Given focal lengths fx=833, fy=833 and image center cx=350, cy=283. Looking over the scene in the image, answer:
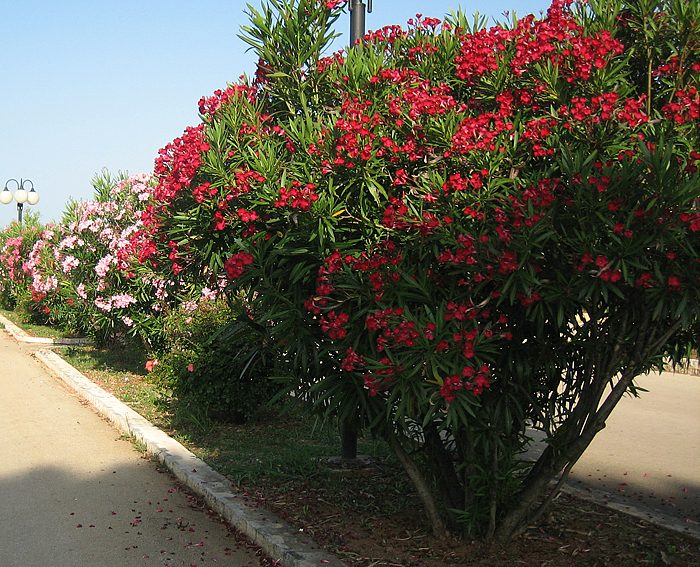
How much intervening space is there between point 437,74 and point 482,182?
1.15m

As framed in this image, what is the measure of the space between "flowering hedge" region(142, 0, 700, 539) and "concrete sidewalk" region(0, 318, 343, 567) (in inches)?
51.6

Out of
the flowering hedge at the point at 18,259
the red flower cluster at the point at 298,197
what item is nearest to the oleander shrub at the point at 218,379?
the red flower cluster at the point at 298,197

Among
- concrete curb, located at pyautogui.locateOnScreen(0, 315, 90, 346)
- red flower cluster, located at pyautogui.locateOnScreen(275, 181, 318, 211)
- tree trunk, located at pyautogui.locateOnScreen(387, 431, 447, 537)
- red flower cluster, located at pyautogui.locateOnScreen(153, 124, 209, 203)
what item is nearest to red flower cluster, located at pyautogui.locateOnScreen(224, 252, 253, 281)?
red flower cluster, located at pyautogui.locateOnScreen(275, 181, 318, 211)

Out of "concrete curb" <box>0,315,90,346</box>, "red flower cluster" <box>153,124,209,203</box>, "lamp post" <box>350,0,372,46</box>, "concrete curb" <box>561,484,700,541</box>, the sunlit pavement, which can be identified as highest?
"lamp post" <box>350,0,372,46</box>

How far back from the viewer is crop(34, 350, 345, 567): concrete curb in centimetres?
510

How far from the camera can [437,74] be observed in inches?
203

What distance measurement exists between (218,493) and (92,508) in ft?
3.10

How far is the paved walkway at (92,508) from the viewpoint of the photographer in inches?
208

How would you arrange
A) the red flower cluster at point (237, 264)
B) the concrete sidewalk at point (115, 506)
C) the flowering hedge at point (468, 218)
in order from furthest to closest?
the concrete sidewalk at point (115, 506) → the red flower cluster at point (237, 264) → the flowering hedge at point (468, 218)

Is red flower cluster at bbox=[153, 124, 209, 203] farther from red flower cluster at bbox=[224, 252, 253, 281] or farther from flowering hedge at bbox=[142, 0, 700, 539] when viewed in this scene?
red flower cluster at bbox=[224, 252, 253, 281]

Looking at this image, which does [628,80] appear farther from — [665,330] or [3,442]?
[3,442]

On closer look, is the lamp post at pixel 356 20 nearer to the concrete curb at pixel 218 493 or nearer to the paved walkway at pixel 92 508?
the concrete curb at pixel 218 493

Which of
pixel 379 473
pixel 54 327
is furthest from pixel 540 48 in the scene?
pixel 54 327

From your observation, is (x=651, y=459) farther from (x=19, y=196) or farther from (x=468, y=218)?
(x=19, y=196)
